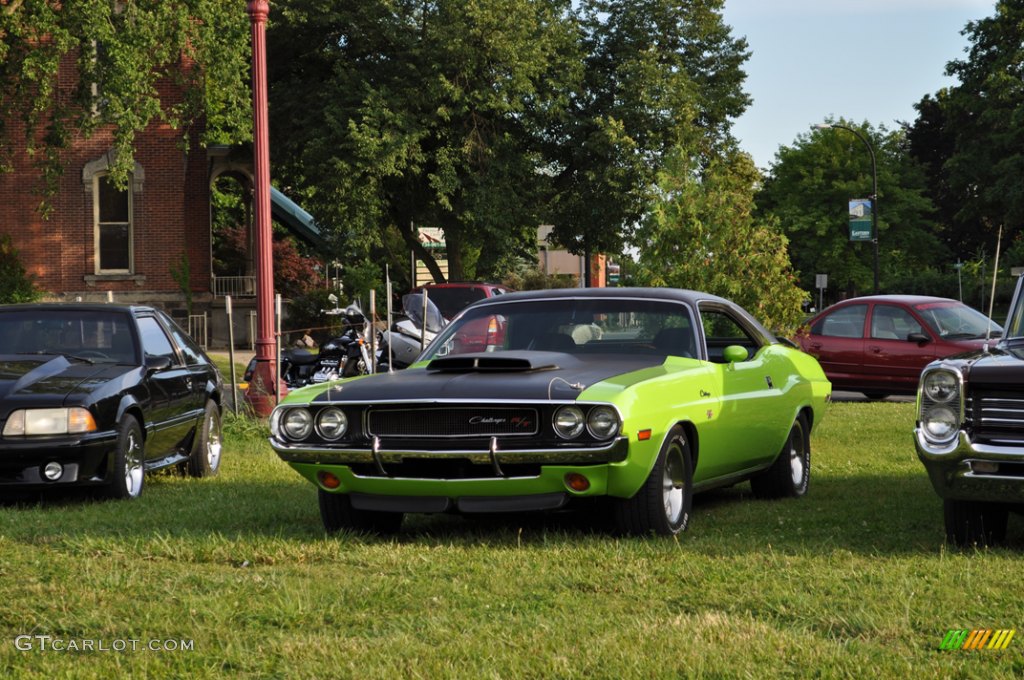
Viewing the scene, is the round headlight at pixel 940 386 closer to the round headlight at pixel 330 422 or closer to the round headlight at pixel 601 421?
the round headlight at pixel 601 421

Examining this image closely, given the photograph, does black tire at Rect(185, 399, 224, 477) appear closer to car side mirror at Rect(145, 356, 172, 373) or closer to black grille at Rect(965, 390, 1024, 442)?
car side mirror at Rect(145, 356, 172, 373)

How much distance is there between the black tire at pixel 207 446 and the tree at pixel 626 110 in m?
27.3

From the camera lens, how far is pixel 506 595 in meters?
6.08

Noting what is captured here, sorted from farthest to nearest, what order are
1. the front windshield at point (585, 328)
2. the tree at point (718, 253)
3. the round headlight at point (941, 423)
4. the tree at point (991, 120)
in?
the tree at point (991, 120) < the tree at point (718, 253) < the front windshield at point (585, 328) < the round headlight at point (941, 423)

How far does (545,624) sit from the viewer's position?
547 cm

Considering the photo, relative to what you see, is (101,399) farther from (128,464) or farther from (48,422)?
(128,464)

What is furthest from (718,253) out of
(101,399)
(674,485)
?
(674,485)

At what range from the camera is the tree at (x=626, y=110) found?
3969 centimetres

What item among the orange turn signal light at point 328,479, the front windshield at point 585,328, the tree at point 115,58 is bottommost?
the orange turn signal light at point 328,479

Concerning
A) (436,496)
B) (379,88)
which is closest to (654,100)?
(379,88)

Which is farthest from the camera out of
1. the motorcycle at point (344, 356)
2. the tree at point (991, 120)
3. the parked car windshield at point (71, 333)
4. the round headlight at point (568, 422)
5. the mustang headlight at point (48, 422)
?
the tree at point (991, 120)

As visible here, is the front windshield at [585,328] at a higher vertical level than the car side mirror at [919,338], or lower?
higher

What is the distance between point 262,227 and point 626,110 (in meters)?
23.8

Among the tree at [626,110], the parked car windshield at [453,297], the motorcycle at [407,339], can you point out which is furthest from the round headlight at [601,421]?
the tree at [626,110]
